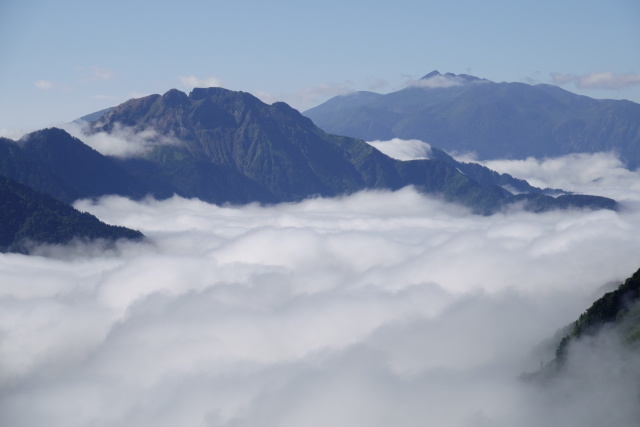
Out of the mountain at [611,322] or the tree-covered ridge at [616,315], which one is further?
the tree-covered ridge at [616,315]

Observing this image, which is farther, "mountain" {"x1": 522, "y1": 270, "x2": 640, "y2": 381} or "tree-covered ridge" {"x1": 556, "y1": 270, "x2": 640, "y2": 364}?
"tree-covered ridge" {"x1": 556, "y1": 270, "x2": 640, "y2": 364}

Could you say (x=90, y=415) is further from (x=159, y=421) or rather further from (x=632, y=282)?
(x=632, y=282)

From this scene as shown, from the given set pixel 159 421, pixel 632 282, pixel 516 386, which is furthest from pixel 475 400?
pixel 159 421

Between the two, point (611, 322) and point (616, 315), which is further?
point (616, 315)

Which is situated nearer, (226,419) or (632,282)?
(632,282)

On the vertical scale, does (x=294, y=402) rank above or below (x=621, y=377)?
below

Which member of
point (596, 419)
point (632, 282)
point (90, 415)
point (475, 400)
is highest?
point (632, 282)

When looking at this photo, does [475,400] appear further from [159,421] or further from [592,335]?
[159,421]

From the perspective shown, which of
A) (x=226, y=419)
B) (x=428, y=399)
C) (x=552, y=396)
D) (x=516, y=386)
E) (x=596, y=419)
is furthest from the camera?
(x=226, y=419)

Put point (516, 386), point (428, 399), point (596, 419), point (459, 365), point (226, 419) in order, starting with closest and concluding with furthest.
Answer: point (596, 419), point (516, 386), point (428, 399), point (226, 419), point (459, 365)

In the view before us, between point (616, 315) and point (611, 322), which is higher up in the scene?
point (616, 315)
